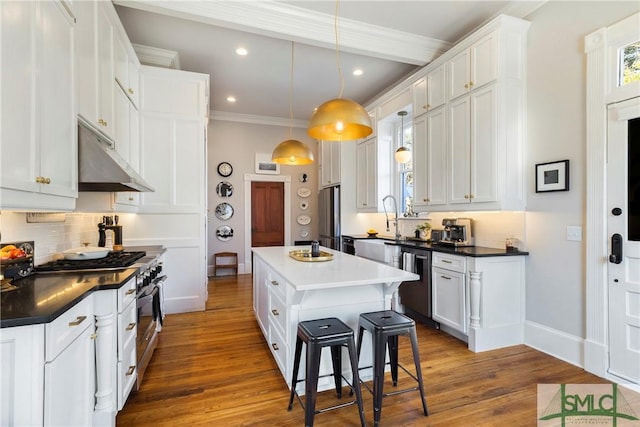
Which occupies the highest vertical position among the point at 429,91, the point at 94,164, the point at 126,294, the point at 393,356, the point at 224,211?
the point at 429,91

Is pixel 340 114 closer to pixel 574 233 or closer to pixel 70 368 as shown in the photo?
pixel 70 368

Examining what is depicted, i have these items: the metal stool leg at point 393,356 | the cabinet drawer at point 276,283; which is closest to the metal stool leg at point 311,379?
the cabinet drawer at point 276,283

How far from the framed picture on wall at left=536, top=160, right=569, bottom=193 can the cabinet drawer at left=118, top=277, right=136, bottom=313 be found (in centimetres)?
344

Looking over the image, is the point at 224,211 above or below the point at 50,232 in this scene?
above

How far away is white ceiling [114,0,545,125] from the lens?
3041mm

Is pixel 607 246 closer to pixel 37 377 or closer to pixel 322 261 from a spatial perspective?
pixel 322 261

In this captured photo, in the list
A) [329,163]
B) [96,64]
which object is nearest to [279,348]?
[96,64]

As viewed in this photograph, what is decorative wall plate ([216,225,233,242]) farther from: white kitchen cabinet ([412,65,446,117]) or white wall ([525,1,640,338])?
white wall ([525,1,640,338])

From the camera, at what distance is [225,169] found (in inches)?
253

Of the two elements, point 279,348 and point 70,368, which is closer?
point 70,368

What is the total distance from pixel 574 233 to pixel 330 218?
12.3 feet

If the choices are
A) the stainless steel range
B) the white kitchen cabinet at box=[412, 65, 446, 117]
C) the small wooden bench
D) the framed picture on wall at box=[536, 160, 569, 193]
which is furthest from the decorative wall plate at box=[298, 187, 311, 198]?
the framed picture on wall at box=[536, 160, 569, 193]

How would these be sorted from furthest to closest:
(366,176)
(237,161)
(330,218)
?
(237,161), (330,218), (366,176)

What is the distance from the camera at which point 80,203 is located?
248 centimetres
